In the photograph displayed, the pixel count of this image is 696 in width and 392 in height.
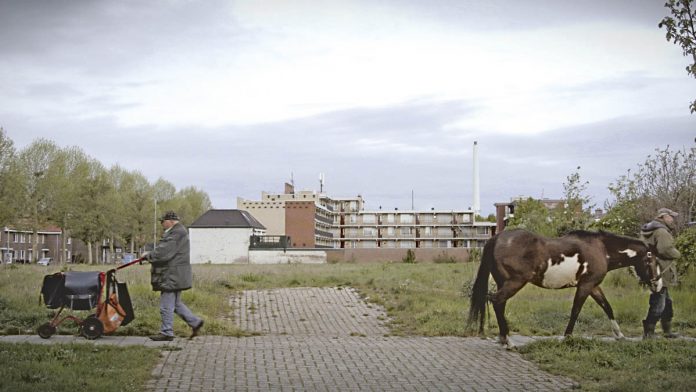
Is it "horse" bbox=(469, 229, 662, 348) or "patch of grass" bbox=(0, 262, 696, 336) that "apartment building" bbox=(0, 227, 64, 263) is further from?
"horse" bbox=(469, 229, 662, 348)

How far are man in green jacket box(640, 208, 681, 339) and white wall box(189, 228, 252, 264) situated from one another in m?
65.3

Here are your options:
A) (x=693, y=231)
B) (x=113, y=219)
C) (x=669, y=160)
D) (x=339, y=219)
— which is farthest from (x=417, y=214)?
(x=693, y=231)

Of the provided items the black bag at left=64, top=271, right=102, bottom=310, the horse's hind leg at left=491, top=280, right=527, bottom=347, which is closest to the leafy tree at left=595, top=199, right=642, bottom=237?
the horse's hind leg at left=491, top=280, right=527, bottom=347

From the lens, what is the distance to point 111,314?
12.4 m

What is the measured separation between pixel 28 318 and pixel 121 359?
4.94m

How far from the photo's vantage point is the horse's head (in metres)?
12.6

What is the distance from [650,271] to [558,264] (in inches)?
64.2

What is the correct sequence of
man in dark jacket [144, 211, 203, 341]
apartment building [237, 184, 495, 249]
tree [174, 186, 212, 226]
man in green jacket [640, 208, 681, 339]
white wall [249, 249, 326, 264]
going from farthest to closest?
1. apartment building [237, 184, 495, 249]
2. tree [174, 186, 212, 226]
3. white wall [249, 249, 326, 264]
4. man in green jacket [640, 208, 681, 339]
5. man in dark jacket [144, 211, 203, 341]

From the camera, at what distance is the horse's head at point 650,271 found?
41.3 feet

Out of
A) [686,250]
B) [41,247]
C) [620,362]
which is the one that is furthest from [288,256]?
[620,362]

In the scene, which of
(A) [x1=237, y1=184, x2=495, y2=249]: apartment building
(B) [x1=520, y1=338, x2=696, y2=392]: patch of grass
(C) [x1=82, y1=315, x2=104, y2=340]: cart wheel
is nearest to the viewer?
(B) [x1=520, y1=338, x2=696, y2=392]: patch of grass

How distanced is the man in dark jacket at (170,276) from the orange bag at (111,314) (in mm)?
644

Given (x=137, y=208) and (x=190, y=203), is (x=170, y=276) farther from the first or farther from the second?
(x=190, y=203)

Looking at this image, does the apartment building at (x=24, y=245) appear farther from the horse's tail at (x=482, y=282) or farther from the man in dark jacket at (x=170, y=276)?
the horse's tail at (x=482, y=282)
